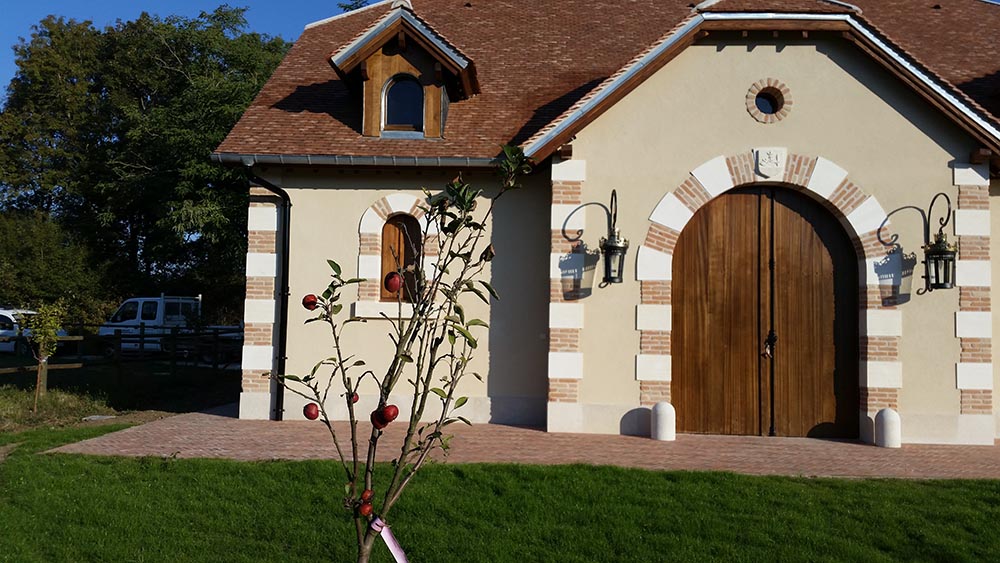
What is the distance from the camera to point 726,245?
9766 millimetres

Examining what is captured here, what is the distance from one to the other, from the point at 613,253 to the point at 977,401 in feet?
16.7

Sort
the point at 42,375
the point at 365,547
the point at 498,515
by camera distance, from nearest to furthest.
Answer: the point at 365,547
the point at 498,515
the point at 42,375

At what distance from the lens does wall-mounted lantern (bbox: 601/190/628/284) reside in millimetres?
9312

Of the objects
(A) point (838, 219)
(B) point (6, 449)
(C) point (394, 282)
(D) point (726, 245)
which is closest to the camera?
(C) point (394, 282)

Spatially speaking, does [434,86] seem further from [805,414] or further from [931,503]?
[931,503]

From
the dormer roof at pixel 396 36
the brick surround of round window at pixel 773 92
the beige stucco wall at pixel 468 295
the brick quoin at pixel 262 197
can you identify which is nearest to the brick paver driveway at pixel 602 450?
the beige stucco wall at pixel 468 295

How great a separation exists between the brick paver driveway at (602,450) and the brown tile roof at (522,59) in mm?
4088

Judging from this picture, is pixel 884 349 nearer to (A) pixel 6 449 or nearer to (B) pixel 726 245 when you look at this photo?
(B) pixel 726 245

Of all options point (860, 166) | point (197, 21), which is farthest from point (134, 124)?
point (860, 166)

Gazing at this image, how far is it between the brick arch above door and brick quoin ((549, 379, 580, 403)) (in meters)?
0.86

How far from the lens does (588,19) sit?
14.1 meters

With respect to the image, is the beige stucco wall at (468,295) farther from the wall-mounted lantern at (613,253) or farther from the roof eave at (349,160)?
the wall-mounted lantern at (613,253)

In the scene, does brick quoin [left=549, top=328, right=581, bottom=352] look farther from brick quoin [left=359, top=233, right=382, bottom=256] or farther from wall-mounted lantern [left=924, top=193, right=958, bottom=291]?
wall-mounted lantern [left=924, top=193, right=958, bottom=291]

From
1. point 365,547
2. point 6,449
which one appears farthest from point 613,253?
point 6,449
